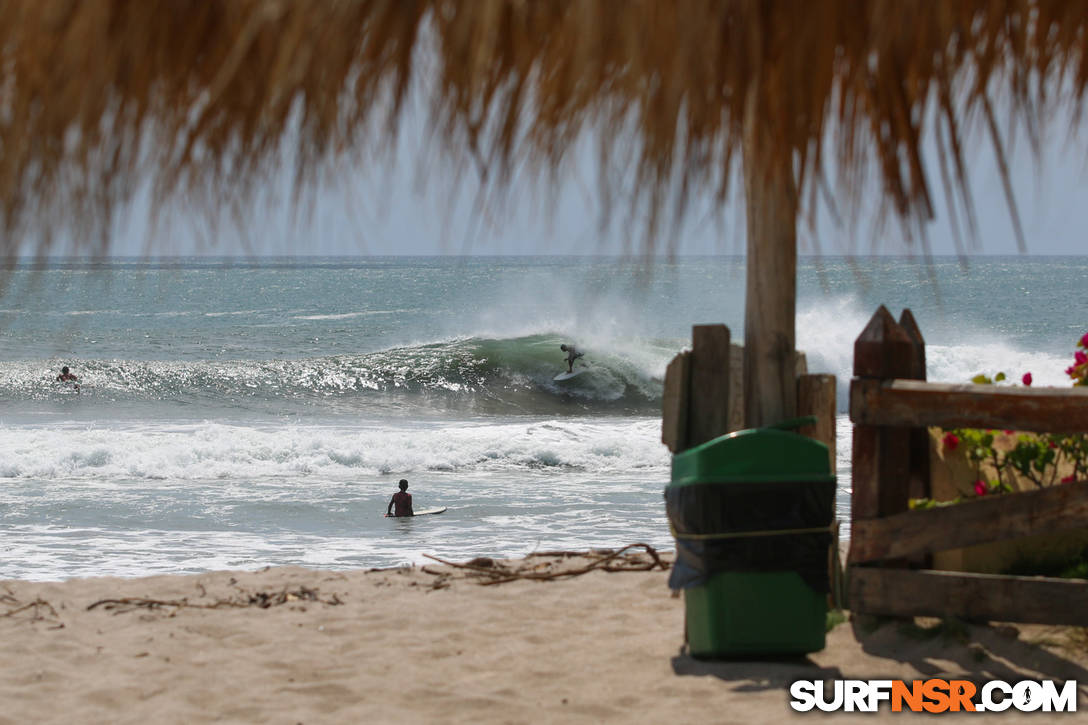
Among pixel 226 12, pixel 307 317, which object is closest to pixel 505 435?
pixel 226 12

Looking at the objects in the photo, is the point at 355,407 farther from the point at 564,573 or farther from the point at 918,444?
the point at 918,444

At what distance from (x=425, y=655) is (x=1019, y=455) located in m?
3.09

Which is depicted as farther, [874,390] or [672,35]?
[874,390]

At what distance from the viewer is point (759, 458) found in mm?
4324

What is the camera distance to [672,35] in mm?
1532

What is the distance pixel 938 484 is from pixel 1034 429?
0.98 m

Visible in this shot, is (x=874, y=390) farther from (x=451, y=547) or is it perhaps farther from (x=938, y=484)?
(x=451, y=547)

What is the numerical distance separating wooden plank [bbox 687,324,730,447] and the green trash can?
291 mm

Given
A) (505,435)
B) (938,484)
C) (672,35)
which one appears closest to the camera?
(672,35)

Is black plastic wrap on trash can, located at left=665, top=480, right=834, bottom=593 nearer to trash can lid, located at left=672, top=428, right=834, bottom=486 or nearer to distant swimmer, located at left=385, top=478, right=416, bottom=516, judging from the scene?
trash can lid, located at left=672, top=428, right=834, bottom=486

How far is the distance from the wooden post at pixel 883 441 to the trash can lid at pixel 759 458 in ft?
1.37

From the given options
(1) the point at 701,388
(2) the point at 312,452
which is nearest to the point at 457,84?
(1) the point at 701,388

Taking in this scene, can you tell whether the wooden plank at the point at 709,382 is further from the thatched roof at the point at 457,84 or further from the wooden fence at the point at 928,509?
the thatched roof at the point at 457,84

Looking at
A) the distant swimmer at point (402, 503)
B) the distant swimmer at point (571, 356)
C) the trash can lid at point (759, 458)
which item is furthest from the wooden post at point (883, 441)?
the distant swimmer at point (571, 356)
